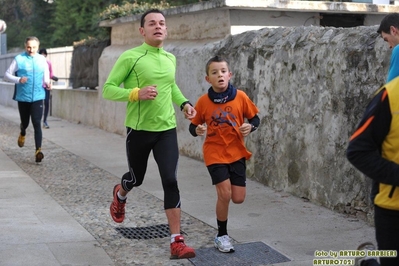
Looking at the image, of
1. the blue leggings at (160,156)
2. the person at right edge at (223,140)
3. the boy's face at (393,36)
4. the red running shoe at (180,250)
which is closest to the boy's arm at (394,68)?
the boy's face at (393,36)

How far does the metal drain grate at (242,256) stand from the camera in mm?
5664

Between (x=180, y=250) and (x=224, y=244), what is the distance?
396 millimetres

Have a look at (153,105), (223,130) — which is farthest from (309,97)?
(153,105)

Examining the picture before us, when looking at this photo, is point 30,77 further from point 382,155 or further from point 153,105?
point 382,155

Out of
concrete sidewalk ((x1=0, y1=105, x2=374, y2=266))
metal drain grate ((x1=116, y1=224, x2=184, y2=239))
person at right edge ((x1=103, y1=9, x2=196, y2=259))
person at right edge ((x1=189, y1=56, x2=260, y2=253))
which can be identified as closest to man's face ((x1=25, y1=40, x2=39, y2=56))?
concrete sidewalk ((x1=0, y1=105, x2=374, y2=266))

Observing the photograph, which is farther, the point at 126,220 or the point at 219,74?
the point at 126,220

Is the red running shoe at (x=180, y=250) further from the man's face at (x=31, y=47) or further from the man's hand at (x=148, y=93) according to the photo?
the man's face at (x=31, y=47)

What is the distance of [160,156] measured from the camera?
591 centimetres

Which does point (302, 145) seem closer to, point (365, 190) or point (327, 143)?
point (327, 143)

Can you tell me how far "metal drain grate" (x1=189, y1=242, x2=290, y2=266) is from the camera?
18.6 feet

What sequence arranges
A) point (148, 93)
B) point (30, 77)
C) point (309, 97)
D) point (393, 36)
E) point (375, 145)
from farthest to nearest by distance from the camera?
point (30, 77) → point (309, 97) → point (148, 93) → point (393, 36) → point (375, 145)

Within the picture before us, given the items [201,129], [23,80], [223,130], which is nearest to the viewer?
[201,129]

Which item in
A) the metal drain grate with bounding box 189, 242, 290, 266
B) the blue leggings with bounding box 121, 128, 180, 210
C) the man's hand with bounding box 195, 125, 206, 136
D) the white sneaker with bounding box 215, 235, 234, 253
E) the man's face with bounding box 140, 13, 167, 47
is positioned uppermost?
the man's face with bounding box 140, 13, 167, 47

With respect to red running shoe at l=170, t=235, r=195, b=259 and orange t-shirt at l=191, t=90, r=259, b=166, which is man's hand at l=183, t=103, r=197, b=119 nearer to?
orange t-shirt at l=191, t=90, r=259, b=166
